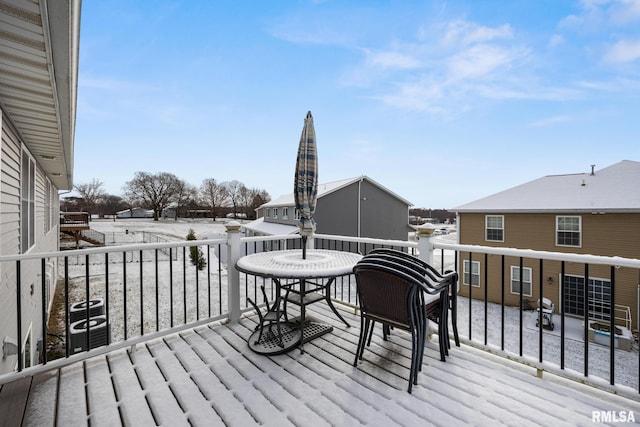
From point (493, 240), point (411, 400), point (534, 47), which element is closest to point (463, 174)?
point (493, 240)

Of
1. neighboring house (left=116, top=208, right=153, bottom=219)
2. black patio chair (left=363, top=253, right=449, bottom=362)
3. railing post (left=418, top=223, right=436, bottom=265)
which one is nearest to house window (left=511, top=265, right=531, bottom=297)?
railing post (left=418, top=223, right=436, bottom=265)

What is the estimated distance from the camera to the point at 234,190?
32.2 meters

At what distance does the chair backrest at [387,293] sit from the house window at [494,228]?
38.5ft

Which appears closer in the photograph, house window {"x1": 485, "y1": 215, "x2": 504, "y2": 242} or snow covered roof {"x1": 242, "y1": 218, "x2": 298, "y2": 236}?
house window {"x1": 485, "y1": 215, "x2": 504, "y2": 242}

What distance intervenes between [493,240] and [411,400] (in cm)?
1207

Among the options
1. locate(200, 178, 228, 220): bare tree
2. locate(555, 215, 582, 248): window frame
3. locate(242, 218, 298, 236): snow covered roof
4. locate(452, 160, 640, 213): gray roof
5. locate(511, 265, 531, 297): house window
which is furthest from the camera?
locate(200, 178, 228, 220): bare tree

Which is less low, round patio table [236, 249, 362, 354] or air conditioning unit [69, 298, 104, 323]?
round patio table [236, 249, 362, 354]

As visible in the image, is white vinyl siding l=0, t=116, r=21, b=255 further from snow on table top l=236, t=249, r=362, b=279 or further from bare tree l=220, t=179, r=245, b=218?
bare tree l=220, t=179, r=245, b=218

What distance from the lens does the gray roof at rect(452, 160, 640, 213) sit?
9477 mm

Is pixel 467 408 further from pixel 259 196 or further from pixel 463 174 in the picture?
pixel 259 196

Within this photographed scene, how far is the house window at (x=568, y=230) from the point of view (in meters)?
10.1

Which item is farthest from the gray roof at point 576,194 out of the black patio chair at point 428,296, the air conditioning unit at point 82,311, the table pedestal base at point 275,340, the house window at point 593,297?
the air conditioning unit at point 82,311

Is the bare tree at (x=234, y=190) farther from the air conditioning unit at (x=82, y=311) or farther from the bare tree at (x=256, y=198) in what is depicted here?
the air conditioning unit at (x=82, y=311)

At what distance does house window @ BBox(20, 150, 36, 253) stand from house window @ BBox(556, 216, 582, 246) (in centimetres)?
1446
